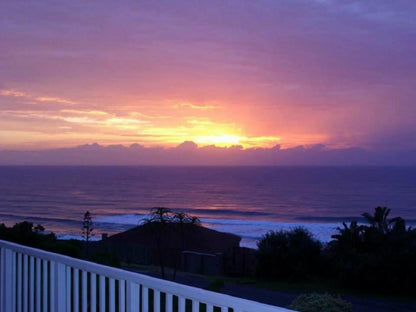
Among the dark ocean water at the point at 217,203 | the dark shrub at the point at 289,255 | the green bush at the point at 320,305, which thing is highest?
the green bush at the point at 320,305

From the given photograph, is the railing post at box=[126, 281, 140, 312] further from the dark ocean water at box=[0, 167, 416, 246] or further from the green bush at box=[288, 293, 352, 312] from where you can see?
the dark ocean water at box=[0, 167, 416, 246]

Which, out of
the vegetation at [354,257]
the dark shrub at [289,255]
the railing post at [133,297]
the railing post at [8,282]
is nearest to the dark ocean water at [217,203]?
the dark shrub at [289,255]

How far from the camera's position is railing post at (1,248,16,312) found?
3422 mm

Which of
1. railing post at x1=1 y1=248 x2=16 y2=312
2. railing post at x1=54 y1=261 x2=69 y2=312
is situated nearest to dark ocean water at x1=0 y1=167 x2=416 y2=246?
railing post at x1=1 y1=248 x2=16 y2=312

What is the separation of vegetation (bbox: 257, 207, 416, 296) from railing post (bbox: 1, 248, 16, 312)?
969 centimetres

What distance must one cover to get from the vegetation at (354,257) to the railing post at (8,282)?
969 cm

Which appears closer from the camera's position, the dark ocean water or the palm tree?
the palm tree

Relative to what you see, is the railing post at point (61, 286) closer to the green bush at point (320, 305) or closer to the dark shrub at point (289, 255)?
the green bush at point (320, 305)

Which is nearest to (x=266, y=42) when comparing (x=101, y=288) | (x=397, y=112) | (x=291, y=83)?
(x=291, y=83)

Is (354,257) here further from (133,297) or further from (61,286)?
(133,297)

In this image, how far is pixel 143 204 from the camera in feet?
195

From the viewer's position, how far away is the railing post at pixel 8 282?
3422 millimetres

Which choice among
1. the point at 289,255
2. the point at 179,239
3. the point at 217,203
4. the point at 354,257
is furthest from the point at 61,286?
the point at 217,203

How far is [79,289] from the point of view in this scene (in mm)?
3211
